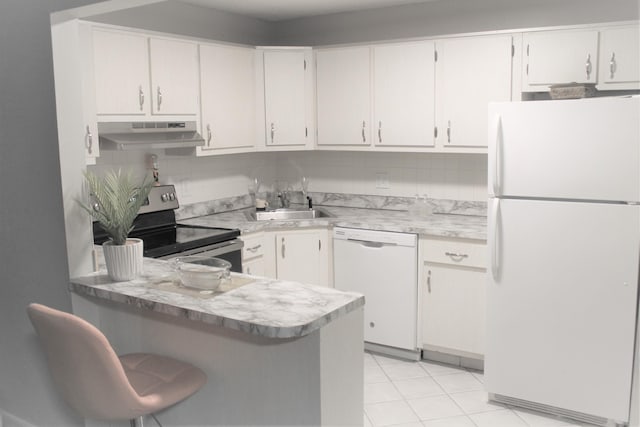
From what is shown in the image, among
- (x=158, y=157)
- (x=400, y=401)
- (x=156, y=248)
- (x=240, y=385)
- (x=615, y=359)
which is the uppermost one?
(x=158, y=157)

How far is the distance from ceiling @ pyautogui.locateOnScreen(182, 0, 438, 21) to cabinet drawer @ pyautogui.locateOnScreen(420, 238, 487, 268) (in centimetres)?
175

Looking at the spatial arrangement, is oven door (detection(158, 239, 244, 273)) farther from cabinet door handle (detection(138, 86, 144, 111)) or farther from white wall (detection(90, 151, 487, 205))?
cabinet door handle (detection(138, 86, 144, 111))

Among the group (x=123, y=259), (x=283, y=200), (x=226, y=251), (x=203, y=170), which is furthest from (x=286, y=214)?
(x=123, y=259)

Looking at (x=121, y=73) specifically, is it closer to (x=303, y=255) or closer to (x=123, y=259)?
(x=123, y=259)

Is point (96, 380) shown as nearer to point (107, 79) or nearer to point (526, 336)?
point (107, 79)

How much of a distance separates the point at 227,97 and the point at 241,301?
2356mm

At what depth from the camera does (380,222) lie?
4168 mm

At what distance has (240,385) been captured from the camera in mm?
2285

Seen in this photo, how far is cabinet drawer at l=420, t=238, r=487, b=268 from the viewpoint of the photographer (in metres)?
3.80

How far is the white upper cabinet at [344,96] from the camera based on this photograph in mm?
4387

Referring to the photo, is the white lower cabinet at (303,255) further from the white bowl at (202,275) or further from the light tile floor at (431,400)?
the white bowl at (202,275)

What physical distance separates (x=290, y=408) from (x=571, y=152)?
6.44ft

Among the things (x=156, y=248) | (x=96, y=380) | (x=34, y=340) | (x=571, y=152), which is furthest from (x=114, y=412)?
(x=571, y=152)

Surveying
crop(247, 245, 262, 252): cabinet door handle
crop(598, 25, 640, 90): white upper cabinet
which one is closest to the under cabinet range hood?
crop(247, 245, 262, 252): cabinet door handle
